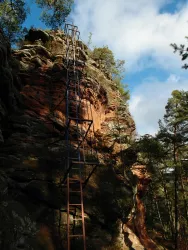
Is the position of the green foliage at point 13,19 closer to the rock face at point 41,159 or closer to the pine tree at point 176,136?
the rock face at point 41,159

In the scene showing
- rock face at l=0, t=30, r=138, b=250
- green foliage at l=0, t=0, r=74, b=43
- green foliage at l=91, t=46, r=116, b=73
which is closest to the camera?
rock face at l=0, t=30, r=138, b=250

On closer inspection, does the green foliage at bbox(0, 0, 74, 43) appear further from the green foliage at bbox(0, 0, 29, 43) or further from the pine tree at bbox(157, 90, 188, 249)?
the pine tree at bbox(157, 90, 188, 249)

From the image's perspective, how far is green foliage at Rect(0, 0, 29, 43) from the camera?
17895 mm

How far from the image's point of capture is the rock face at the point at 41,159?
27.9 feet

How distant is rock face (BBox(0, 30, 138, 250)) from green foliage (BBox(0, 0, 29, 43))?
90.4 inches

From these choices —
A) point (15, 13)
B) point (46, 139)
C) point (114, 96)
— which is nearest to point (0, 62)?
point (46, 139)

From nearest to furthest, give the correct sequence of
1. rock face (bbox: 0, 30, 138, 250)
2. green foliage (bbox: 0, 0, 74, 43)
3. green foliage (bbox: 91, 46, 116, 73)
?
rock face (bbox: 0, 30, 138, 250) → green foliage (bbox: 0, 0, 74, 43) → green foliage (bbox: 91, 46, 116, 73)

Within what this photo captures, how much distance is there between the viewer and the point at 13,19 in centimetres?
1936

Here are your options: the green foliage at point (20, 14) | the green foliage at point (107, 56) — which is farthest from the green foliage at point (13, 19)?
the green foliage at point (107, 56)

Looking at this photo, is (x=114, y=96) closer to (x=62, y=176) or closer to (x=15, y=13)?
(x=15, y=13)

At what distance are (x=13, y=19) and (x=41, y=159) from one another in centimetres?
1381

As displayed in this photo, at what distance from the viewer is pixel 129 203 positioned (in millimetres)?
11836

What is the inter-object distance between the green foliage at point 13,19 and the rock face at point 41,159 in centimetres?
230

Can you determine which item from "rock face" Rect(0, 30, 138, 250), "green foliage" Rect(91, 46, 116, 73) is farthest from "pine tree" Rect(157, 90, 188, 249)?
"green foliage" Rect(91, 46, 116, 73)
